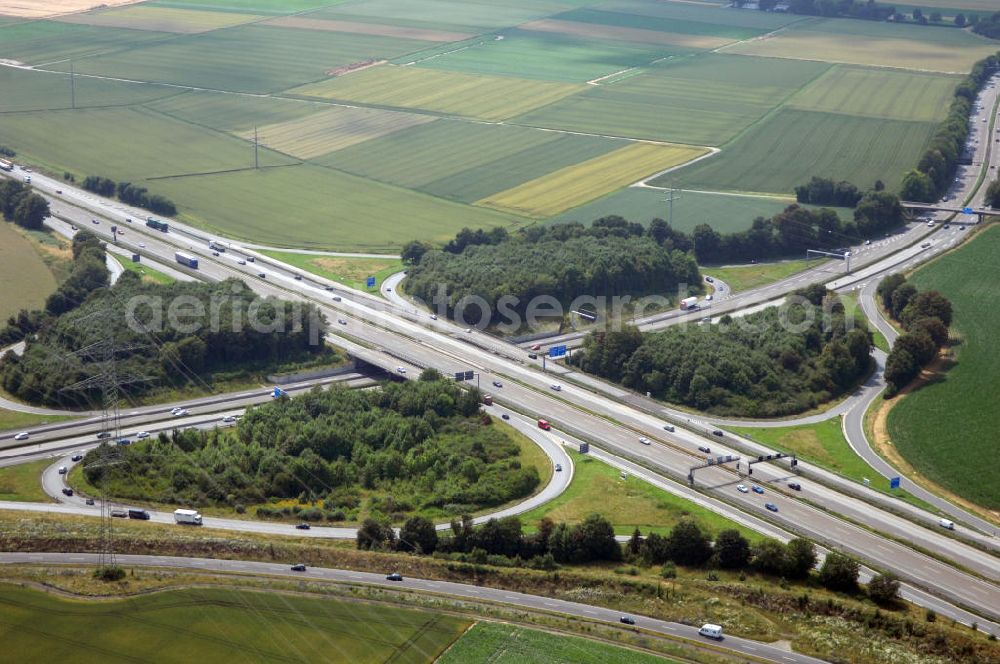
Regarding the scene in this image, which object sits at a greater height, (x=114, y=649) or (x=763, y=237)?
(x=763, y=237)

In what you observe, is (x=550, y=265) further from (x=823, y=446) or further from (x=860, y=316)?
(x=823, y=446)

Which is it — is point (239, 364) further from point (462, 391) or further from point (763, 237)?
point (763, 237)

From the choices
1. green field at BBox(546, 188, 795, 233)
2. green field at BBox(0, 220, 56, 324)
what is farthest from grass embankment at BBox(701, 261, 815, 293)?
green field at BBox(0, 220, 56, 324)

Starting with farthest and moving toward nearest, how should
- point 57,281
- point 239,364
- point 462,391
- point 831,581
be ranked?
point 57,281 < point 239,364 < point 462,391 < point 831,581

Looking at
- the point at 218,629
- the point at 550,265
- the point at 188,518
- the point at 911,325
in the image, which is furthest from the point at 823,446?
the point at 218,629

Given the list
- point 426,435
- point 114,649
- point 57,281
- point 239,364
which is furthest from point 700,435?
point 57,281

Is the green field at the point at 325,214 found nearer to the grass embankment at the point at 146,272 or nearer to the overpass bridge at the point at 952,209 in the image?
the grass embankment at the point at 146,272

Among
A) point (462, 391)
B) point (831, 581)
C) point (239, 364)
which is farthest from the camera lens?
point (239, 364)
